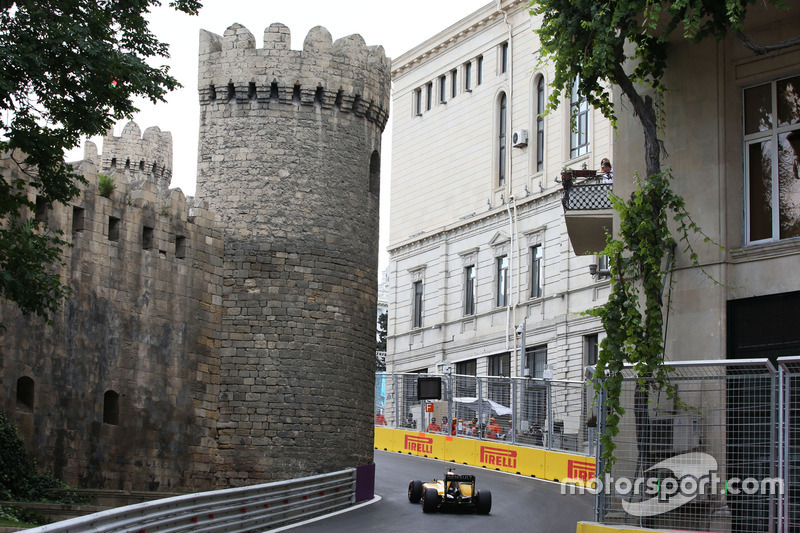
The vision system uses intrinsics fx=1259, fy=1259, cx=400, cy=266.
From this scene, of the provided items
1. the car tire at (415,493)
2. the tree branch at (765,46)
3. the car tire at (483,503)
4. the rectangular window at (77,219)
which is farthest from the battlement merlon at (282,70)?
the tree branch at (765,46)

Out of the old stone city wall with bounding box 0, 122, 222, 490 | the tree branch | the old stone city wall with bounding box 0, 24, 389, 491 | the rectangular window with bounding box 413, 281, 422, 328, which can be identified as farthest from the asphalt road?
the rectangular window with bounding box 413, 281, 422, 328

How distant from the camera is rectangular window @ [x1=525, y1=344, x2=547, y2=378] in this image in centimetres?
4741

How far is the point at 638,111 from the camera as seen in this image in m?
16.9

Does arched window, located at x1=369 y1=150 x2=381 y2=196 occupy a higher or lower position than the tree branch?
higher

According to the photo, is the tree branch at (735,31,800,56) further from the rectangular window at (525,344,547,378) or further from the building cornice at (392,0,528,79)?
the building cornice at (392,0,528,79)

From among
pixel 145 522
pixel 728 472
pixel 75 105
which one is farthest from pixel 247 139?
pixel 728 472

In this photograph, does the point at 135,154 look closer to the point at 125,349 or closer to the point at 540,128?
the point at 125,349

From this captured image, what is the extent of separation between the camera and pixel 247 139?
90.4ft

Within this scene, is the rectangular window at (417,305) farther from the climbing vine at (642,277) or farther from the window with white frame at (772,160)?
the window with white frame at (772,160)

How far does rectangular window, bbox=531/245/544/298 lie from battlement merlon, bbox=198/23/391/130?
20.6 metres

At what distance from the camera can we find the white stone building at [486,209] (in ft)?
152

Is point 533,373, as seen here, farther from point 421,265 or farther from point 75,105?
point 75,105

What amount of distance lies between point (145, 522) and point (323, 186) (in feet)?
40.6

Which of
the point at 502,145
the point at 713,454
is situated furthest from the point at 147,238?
the point at 502,145
